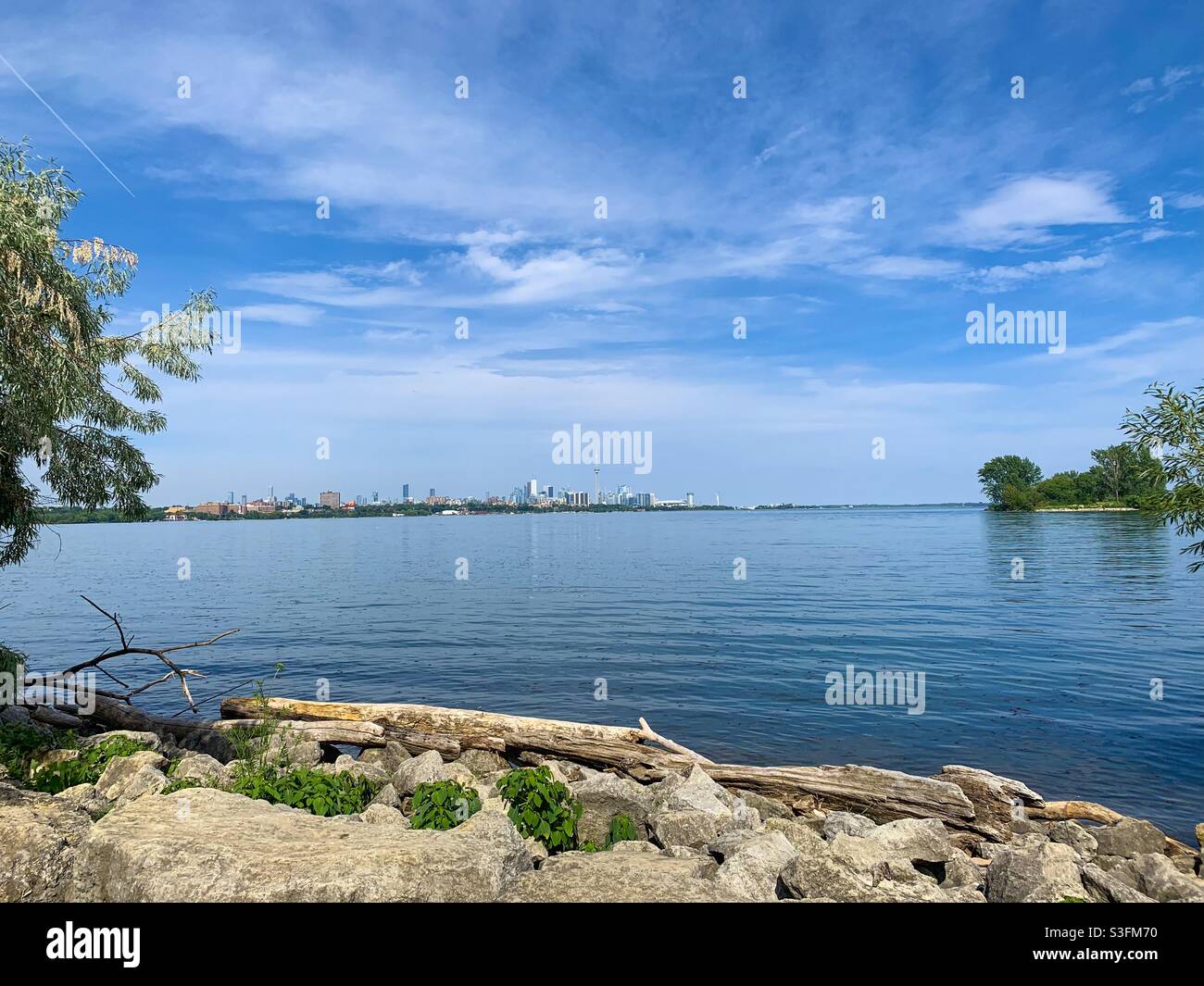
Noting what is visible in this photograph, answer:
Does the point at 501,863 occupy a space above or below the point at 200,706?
above

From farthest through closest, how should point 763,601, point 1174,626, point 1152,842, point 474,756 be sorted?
point 763,601, point 1174,626, point 474,756, point 1152,842

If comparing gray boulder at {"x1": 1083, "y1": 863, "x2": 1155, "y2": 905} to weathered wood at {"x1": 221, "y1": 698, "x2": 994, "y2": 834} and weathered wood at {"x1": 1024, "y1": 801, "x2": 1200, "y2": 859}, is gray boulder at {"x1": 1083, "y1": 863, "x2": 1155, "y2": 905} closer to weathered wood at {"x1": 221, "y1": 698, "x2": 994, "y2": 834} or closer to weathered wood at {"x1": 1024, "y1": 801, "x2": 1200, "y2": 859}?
weathered wood at {"x1": 221, "y1": 698, "x2": 994, "y2": 834}

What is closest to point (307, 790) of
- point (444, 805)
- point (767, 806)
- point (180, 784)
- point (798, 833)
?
point (180, 784)

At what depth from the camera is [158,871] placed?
687cm

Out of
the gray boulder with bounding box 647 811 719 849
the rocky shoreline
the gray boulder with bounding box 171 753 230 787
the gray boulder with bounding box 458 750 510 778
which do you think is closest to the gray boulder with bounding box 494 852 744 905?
the rocky shoreline

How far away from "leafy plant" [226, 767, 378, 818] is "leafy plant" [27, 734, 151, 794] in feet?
7.46

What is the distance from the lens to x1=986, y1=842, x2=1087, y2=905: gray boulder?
8.65 meters

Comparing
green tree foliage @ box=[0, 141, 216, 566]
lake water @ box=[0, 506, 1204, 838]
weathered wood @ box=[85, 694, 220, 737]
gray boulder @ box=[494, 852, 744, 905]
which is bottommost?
lake water @ box=[0, 506, 1204, 838]

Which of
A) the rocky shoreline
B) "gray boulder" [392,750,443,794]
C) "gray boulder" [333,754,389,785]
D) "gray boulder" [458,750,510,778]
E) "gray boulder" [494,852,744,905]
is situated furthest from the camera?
"gray boulder" [458,750,510,778]
